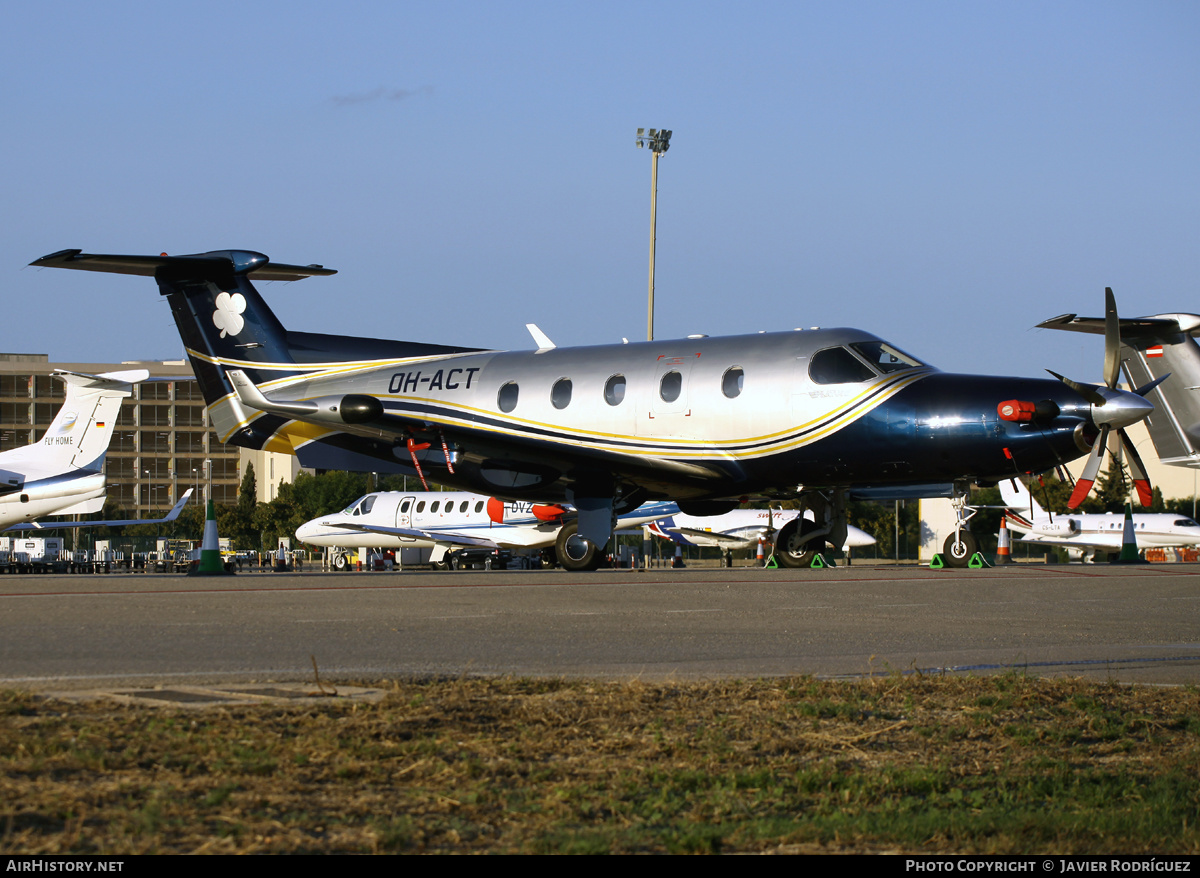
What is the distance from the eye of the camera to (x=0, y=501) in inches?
1447

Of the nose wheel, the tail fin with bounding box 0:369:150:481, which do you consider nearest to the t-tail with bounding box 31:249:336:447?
the nose wheel

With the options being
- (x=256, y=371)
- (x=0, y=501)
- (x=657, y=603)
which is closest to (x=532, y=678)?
(x=657, y=603)

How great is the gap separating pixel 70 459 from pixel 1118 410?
32.5 meters

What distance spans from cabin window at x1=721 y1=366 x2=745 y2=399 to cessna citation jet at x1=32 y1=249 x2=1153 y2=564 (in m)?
0.02

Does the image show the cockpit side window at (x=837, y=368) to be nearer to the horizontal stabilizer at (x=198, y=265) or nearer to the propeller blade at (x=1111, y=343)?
the propeller blade at (x=1111, y=343)

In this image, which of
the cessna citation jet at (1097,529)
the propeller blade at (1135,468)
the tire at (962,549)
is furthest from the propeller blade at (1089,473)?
the cessna citation jet at (1097,529)

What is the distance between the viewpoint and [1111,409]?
16562 millimetres

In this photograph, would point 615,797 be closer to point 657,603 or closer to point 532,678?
point 532,678

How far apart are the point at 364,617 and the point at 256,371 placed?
45.2 feet

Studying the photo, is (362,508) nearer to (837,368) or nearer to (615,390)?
(615,390)

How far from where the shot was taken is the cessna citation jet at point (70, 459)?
3738 cm

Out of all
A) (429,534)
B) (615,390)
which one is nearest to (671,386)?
(615,390)

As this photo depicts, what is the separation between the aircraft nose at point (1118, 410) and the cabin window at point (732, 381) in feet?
16.5
